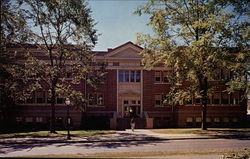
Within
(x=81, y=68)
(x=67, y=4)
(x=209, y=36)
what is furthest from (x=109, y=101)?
(x=209, y=36)

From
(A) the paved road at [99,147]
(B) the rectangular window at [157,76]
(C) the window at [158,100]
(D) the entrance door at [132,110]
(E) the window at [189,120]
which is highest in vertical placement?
(B) the rectangular window at [157,76]

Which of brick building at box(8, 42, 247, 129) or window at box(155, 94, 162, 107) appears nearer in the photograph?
brick building at box(8, 42, 247, 129)

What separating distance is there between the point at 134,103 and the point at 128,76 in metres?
4.28

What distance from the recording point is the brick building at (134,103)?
30.9m

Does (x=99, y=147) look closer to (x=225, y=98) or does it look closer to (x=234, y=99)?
(x=225, y=98)

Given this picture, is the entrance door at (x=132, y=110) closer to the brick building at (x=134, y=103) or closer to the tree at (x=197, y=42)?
the brick building at (x=134, y=103)

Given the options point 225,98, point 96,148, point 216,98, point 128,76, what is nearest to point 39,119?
point 128,76

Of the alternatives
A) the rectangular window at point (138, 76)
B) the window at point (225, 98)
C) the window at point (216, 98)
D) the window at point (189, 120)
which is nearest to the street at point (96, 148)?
the window at point (189, 120)

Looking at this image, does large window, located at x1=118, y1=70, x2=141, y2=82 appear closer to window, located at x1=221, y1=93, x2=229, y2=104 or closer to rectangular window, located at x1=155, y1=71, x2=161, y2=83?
rectangular window, located at x1=155, y1=71, x2=161, y2=83

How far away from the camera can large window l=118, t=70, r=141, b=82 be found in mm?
32312

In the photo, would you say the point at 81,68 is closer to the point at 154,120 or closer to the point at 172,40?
the point at 172,40

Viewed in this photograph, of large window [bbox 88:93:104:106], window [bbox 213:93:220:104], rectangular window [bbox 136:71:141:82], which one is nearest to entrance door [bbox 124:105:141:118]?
large window [bbox 88:93:104:106]

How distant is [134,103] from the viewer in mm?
32344

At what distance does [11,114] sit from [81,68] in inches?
571
